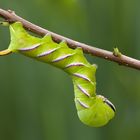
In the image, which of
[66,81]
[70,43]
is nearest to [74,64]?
[70,43]

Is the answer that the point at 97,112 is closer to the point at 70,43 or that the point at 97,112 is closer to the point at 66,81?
the point at 70,43

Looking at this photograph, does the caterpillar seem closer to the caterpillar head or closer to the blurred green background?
the caterpillar head

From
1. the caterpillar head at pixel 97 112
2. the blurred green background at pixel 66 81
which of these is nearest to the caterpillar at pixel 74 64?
the caterpillar head at pixel 97 112

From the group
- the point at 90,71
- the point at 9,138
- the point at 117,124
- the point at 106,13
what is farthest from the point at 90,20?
the point at 90,71

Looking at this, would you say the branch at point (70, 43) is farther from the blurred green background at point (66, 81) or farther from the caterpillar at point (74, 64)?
the blurred green background at point (66, 81)

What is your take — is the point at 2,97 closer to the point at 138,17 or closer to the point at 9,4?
the point at 9,4

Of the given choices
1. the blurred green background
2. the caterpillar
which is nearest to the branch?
the caterpillar
